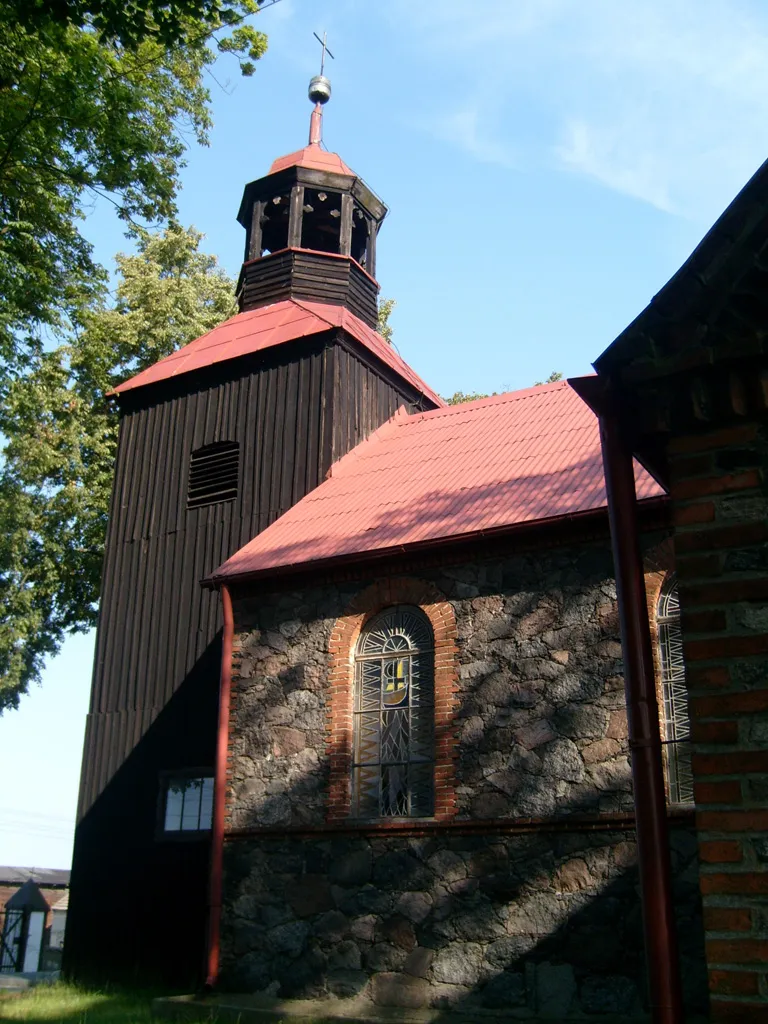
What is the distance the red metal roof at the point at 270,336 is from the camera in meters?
15.0

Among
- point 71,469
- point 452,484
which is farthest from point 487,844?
point 71,469

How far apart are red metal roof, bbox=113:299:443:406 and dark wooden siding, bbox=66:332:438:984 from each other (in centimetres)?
17

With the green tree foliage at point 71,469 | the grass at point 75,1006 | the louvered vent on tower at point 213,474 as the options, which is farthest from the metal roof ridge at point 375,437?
the green tree foliage at point 71,469

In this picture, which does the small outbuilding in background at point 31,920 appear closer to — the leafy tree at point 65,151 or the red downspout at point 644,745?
the leafy tree at point 65,151

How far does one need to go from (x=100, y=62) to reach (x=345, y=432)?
542 cm

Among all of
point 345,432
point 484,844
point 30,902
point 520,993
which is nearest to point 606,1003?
point 520,993

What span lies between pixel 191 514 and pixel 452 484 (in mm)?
4623

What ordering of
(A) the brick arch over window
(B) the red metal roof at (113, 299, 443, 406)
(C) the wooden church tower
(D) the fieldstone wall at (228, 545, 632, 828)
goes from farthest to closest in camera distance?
(B) the red metal roof at (113, 299, 443, 406)
(C) the wooden church tower
(A) the brick arch over window
(D) the fieldstone wall at (228, 545, 632, 828)

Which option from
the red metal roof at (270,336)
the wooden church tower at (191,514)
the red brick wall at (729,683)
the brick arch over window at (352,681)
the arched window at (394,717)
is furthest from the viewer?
the red metal roof at (270,336)

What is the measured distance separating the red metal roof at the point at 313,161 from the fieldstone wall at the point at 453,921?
1108 centimetres

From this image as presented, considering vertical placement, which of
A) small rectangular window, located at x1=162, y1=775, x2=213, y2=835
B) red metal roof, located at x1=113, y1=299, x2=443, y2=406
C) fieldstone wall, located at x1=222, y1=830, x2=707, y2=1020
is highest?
red metal roof, located at x1=113, y1=299, x2=443, y2=406

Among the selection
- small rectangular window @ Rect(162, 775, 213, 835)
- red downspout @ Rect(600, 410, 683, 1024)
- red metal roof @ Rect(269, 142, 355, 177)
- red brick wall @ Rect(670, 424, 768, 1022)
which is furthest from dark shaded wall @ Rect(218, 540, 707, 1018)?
red metal roof @ Rect(269, 142, 355, 177)

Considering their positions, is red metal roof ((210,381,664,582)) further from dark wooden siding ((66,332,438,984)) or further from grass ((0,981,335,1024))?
grass ((0,981,335,1024))

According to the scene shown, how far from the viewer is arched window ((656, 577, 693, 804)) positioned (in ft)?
27.7
